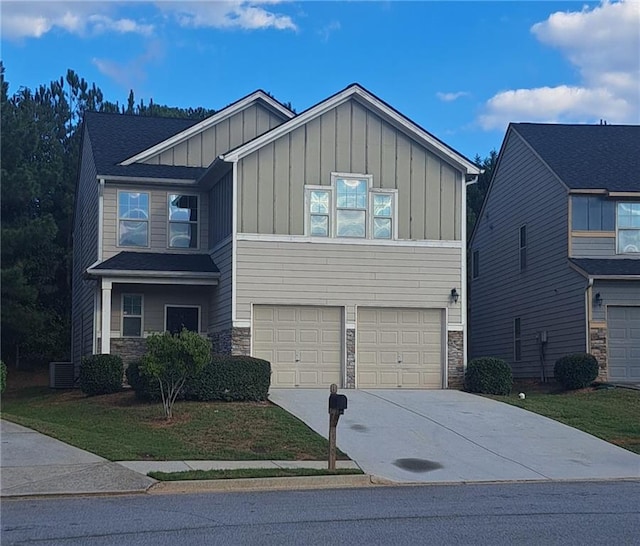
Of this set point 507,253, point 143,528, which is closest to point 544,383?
point 507,253

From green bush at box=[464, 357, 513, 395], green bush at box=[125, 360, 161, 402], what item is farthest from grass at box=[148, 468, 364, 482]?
green bush at box=[464, 357, 513, 395]

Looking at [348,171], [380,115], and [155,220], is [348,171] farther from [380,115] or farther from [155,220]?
[155,220]

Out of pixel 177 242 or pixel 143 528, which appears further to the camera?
pixel 177 242

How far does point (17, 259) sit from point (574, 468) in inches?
908

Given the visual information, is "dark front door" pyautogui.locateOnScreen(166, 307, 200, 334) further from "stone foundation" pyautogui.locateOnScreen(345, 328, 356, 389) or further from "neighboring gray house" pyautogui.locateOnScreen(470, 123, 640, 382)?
"neighboring gray house" pyautogui.locateOnScreen(470, 123, 640, 382)

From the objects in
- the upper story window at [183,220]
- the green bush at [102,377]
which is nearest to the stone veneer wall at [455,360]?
the upper story window at [183,220]

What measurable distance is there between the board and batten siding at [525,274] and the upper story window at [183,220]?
34.7 feet

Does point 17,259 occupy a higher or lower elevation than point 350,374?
higher

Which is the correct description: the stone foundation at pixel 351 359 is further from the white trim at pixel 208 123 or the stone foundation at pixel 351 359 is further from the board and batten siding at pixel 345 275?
the white trim at pixel 208 123

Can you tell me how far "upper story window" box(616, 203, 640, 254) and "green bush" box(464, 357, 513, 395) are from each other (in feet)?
20.2

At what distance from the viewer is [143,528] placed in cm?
969

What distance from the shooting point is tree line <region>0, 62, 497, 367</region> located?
31688mm

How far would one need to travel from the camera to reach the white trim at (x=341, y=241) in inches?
907

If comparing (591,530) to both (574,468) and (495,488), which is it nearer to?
(495,488)
